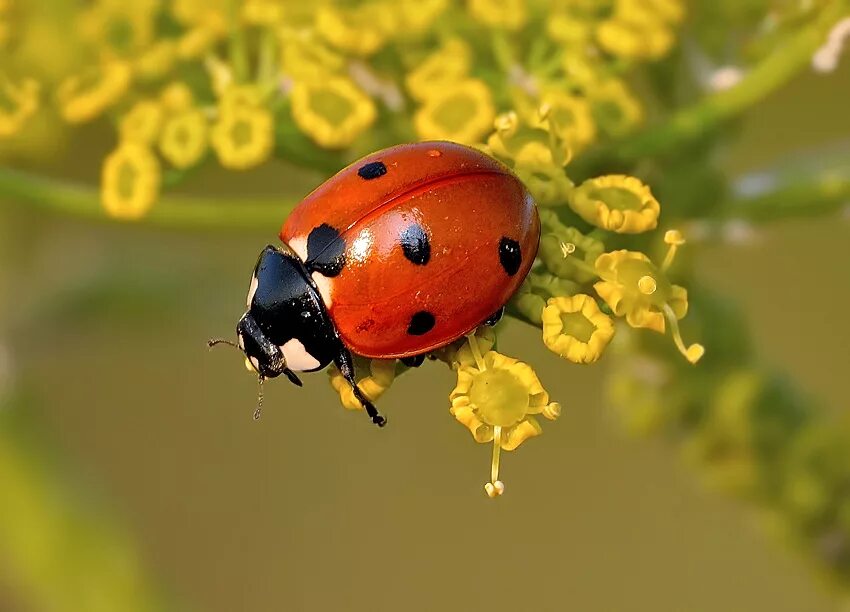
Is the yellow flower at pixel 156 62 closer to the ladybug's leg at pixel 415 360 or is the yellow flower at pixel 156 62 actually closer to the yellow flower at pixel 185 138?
the yellow flower at pixel 185 138

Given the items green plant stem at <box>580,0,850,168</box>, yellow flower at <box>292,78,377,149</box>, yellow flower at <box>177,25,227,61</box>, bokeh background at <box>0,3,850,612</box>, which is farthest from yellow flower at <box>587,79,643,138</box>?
bokeh background at <box>0,3,850,612</box>

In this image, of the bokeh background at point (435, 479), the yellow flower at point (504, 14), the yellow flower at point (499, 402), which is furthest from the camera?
the bokeh background at point (435, 479)

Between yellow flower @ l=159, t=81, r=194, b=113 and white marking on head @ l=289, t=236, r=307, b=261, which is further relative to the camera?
yellow flower @ l=159, t=81, r=194, b=113

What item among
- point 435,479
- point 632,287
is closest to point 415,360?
point 632,287

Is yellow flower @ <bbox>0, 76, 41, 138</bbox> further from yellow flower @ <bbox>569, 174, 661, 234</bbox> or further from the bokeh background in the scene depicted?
the bokeh background

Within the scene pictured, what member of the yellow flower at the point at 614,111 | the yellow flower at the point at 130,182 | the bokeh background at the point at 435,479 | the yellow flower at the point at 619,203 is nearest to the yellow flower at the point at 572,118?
the yellow flower at the point at 614,111

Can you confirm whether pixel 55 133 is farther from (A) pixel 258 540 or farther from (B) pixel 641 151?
(A) pixel 258 540
